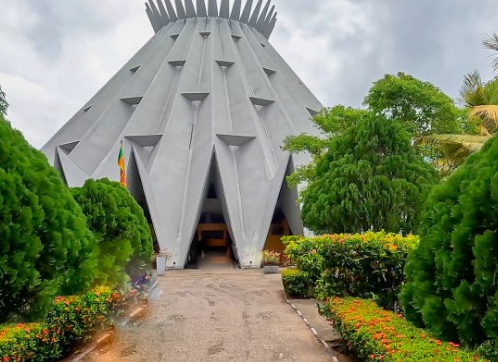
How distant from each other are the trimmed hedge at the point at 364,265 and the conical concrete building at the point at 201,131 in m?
18.3

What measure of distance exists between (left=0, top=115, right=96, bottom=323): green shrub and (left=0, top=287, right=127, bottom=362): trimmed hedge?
479mm

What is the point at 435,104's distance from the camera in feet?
47.2

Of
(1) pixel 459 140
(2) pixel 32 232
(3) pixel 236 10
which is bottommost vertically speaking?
(2) pixel 32 232

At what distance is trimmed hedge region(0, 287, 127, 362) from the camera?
4918mm

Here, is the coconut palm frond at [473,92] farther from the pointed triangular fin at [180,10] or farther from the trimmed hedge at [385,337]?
the pointed triangular fin at [180,10]

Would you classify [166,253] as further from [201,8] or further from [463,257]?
[201,8]

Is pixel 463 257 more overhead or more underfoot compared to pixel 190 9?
more underfoot

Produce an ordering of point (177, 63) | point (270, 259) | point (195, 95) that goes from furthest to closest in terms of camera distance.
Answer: point (177, 63) < point (195, 95) < point (270, 259)

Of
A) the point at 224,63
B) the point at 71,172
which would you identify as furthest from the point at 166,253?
the point at 224,63

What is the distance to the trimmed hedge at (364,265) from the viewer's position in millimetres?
7305

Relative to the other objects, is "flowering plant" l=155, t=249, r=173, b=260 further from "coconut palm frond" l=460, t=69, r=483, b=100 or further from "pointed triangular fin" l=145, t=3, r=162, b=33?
"pointed triangular fin" l=145, t=3, r=162, b=33

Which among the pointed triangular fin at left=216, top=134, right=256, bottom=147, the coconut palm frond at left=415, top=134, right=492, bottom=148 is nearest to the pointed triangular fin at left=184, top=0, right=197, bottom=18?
the pointed triangular fin at left=216, top=134, right=256, bottom=147

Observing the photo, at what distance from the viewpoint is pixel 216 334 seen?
828cm

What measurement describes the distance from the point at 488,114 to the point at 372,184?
799 centimetres
